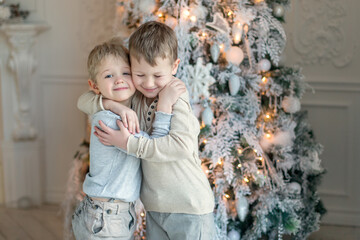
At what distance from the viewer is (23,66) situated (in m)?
3.48

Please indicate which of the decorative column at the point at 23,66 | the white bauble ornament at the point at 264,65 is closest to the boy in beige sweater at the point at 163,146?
the white bauble ornament at the point at 264,65

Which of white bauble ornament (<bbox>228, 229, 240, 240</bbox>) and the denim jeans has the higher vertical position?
the denim jeans

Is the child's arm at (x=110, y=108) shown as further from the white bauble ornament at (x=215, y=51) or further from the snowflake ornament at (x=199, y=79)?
the white bauble ornament at (x=215, y=51)

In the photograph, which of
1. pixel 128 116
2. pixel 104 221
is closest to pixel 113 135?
pixel 128 116

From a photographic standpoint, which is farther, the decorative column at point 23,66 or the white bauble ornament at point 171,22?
the decorative column at point 23,66

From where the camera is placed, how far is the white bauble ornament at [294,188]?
105 inches

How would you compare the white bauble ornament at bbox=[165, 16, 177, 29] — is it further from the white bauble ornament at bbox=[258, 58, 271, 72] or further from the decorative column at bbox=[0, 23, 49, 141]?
the decorative column at bbox=[0, 23, 49, 141]

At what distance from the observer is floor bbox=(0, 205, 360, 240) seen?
310 centimetres

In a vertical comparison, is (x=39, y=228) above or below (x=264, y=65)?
below

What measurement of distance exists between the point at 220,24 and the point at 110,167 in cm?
113

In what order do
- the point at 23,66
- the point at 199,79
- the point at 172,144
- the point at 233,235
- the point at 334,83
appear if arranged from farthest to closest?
the point at 23,66, the point at 334,83, the point at 233,235, the point at 199,79, the point at 172,144

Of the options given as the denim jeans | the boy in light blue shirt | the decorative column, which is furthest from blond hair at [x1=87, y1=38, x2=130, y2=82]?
the decorative column

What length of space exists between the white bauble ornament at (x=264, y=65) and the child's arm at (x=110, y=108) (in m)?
1.07

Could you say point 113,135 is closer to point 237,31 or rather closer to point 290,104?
point 237,31
